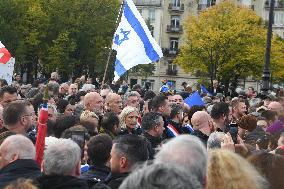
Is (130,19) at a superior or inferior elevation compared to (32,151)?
superior

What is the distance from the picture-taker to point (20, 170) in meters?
4.94

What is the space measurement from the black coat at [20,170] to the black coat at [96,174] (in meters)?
0.57

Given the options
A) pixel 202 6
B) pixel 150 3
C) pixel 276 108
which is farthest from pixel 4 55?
pixel 150 3

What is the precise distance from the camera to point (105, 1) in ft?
170

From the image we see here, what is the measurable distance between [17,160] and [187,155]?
5.31ft

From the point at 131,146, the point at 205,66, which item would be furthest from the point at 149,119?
the point at 205,66

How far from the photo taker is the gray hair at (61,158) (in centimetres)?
479

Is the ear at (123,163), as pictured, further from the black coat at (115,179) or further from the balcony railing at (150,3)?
the balcony railing at (150,3)

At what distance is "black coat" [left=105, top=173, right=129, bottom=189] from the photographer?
4992mm

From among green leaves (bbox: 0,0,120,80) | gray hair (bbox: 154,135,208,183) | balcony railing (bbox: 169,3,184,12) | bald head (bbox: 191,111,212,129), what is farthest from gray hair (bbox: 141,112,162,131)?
balcony railing (bbox: 169,3,184,12)

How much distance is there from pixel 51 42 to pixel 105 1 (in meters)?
6.04

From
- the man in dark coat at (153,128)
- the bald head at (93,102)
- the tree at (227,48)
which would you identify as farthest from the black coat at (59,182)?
the tree at (227,48)

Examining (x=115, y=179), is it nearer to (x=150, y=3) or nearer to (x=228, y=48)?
(x=228, y=48)

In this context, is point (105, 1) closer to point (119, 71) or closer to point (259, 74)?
point (259, 74)
